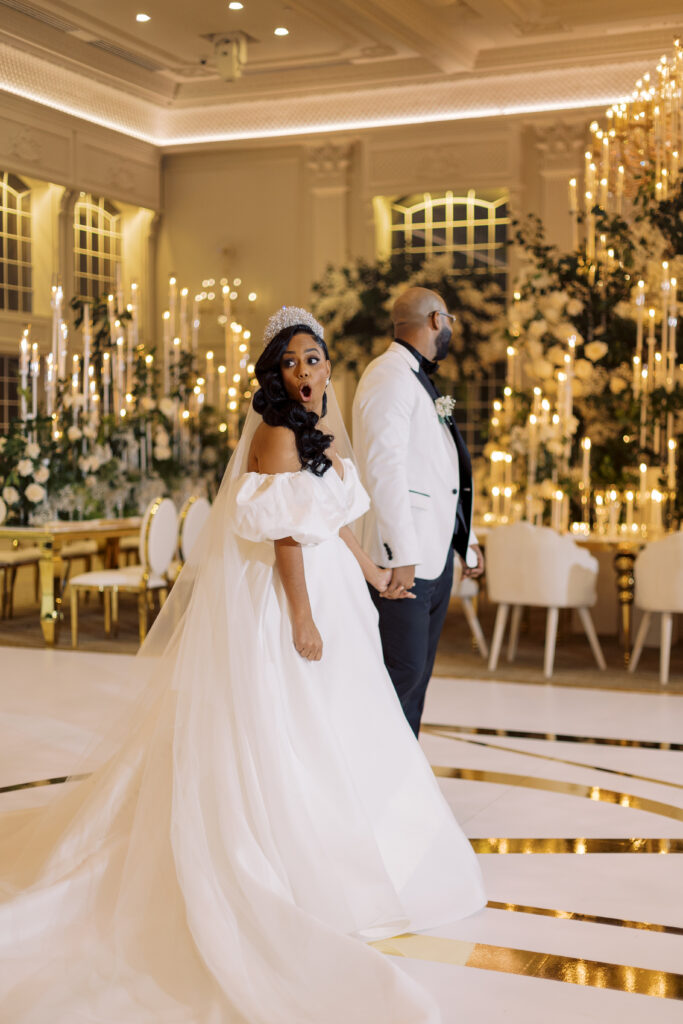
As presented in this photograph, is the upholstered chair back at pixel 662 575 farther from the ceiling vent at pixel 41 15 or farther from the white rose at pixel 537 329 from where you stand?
the ceiling vent at pixel 41 15

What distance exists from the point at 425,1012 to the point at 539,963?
57 centimetres

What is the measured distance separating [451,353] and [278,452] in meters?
9.27

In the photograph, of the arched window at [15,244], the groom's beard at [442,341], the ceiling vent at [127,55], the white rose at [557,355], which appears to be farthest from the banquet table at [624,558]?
the arched window at [15,244]

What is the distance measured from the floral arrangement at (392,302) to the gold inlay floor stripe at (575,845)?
329 inches

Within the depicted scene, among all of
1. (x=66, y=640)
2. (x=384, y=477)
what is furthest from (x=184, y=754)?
(x=66, y=640)

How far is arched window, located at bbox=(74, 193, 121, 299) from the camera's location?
13.8 metres

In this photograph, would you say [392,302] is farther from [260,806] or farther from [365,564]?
[260,806]

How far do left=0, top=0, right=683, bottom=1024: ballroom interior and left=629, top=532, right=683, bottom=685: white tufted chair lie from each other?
0.04ft

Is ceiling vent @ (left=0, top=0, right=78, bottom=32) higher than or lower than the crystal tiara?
higher

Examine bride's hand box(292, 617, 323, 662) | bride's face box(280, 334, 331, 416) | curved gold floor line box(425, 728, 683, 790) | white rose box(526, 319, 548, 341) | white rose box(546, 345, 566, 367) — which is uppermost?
white rose box(526, 319, 548, 341)

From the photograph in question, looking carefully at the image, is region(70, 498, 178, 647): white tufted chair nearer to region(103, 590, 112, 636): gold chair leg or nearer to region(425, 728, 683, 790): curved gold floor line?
region(103, 590, 112, 636): gold chair leg

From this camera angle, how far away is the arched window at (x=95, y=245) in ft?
45.3

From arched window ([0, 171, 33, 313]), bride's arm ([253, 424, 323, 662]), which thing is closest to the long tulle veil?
bride's arm ([253, 424, 323, 662])

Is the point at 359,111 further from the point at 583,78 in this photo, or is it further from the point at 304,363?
the point at 304,363
